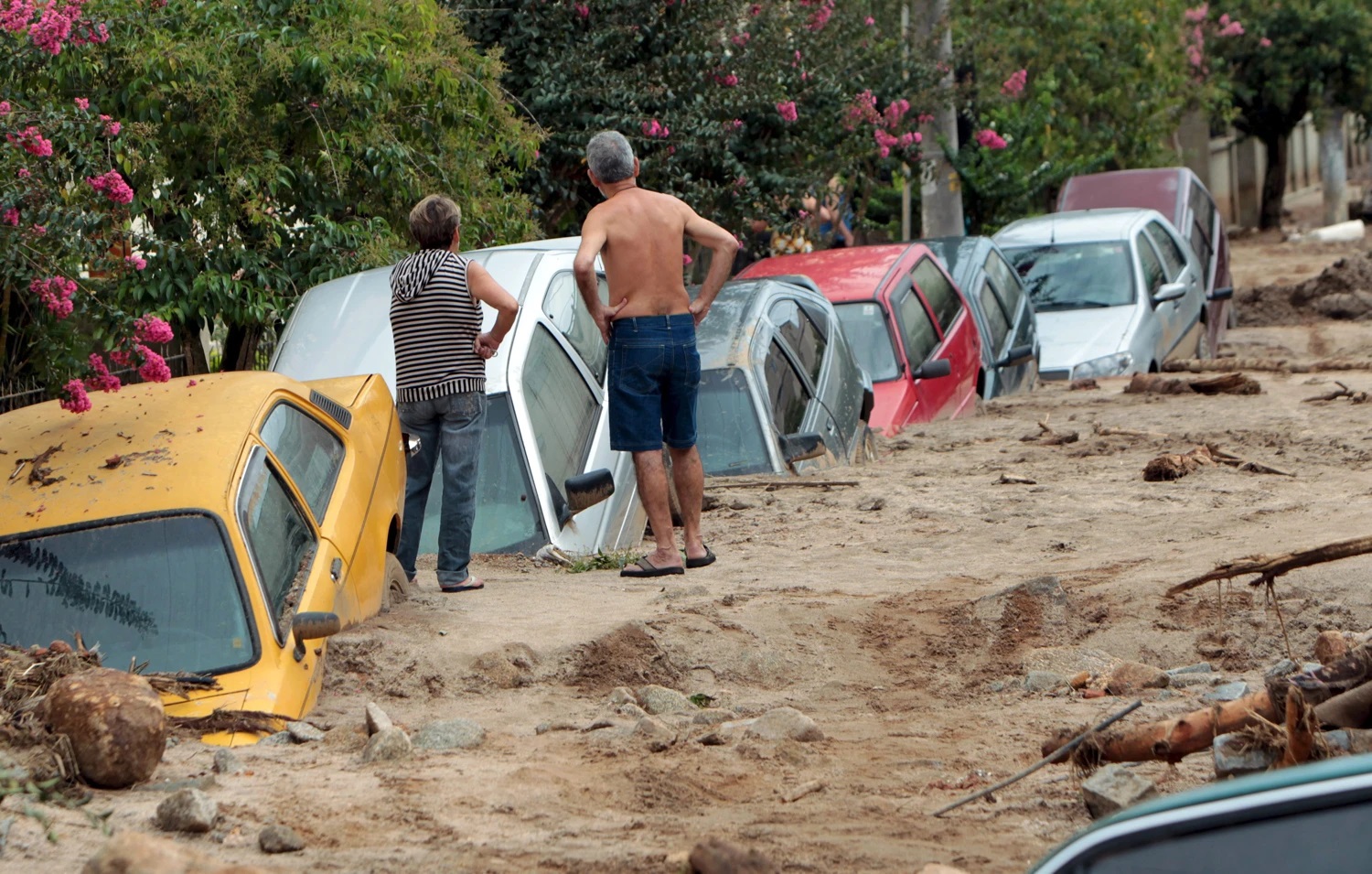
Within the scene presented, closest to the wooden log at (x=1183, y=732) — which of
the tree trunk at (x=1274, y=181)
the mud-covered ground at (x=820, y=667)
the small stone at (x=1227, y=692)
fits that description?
the mud-covered ground at (x=820, y=667)

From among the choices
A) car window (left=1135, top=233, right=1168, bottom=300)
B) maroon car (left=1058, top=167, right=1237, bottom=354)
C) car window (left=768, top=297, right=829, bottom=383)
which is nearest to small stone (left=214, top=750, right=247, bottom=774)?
car window (left=768, top=297, right=829, bottom=383)

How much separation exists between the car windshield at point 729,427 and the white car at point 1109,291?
19.5 ft

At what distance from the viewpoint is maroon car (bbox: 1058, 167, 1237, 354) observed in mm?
18312

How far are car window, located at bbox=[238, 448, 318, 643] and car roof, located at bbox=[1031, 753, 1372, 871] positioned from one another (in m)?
3.38

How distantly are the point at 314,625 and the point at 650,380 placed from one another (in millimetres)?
2171

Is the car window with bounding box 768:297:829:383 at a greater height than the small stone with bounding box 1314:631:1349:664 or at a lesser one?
lesser

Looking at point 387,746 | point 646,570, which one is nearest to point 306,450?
point 646,570

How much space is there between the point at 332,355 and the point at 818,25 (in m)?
8.83

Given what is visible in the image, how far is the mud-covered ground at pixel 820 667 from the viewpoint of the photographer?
3.87 meters

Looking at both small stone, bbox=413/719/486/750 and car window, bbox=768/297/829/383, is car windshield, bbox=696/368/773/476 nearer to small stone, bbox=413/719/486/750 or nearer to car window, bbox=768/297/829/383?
car window, bbox=768/297/829/383

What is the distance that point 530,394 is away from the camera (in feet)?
24.6

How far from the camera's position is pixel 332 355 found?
25.7 ft

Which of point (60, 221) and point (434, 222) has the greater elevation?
point (60, 221)

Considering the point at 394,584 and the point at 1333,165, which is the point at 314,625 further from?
the point at 1333,165
